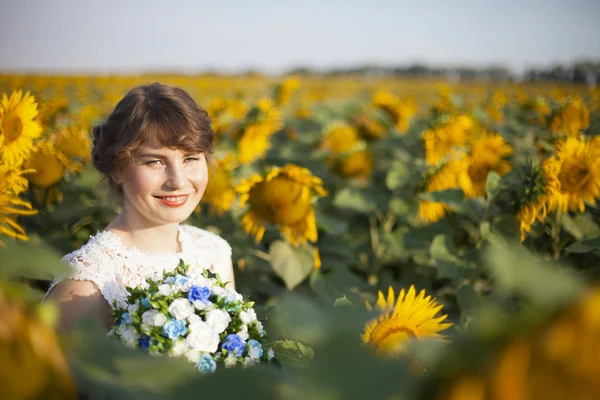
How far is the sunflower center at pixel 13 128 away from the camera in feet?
6.12

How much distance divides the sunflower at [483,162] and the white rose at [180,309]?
5.76 ft

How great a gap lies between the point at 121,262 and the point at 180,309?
2.38ft

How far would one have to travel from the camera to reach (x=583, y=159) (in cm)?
195

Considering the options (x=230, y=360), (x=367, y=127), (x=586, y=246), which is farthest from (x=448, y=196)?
(x=367, y=127)

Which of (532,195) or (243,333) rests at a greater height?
(532,195)

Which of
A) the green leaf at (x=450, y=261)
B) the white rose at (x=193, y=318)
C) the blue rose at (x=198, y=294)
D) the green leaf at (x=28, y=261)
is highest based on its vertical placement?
the green leaf at (x=28, y=261)

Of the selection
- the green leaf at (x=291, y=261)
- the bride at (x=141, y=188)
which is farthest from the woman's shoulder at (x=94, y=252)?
the green leaf at (x=291, y=261)

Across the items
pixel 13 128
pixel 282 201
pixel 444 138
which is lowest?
pixel 282 201

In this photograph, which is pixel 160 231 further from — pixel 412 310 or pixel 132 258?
pixel 412 310

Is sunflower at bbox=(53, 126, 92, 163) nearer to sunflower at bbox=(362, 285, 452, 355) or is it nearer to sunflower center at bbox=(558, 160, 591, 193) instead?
sunflower at bbox=(362, 285, 452, 355)

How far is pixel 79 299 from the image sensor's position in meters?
1.61

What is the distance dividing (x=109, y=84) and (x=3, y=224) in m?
10.1

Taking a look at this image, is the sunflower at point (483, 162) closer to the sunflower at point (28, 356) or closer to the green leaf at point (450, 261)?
the green leaf at point (450, 261)

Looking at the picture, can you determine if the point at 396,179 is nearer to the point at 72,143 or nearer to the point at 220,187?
the point at 220,187
